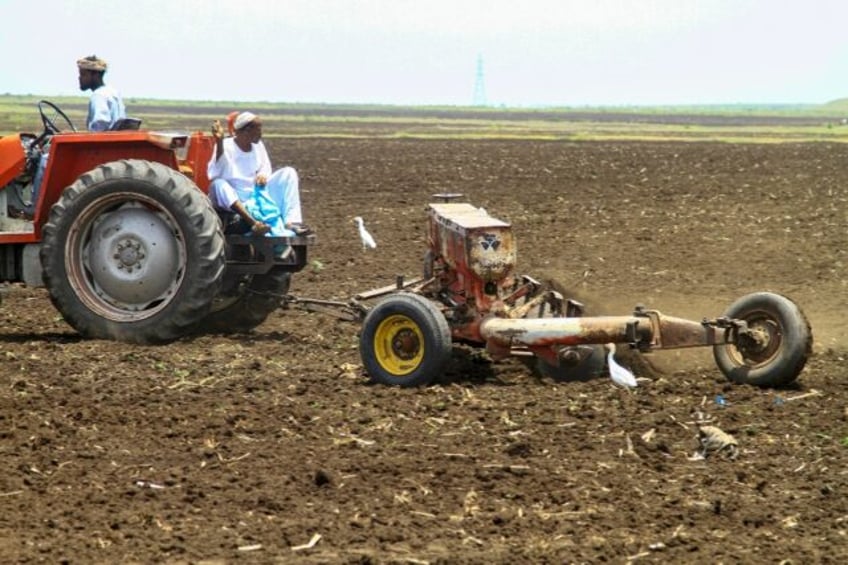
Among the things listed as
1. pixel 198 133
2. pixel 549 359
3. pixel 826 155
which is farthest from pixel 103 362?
pixel 826 155

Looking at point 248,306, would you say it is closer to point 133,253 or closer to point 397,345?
point 133,253

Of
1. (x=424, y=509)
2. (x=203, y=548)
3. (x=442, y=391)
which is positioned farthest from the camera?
A: (x=442, y=391)

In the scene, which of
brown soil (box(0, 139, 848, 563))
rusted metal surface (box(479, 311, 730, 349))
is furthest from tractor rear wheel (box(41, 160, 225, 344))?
rusted metal surface (box(479, 311, 730, 349))

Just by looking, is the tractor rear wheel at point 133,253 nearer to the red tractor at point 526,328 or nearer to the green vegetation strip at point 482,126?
the red tractor at point 526,328

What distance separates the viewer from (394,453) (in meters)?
6.75

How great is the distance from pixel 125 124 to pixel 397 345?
3.31 meters

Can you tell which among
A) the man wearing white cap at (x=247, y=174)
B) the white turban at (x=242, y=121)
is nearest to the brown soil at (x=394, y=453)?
the man wearing white cap at (x=247, y=174)

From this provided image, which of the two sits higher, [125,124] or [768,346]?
[125,124]

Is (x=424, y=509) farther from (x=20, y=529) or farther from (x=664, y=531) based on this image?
(x=20, y=529)

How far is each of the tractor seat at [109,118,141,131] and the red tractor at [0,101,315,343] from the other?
12.5 inches

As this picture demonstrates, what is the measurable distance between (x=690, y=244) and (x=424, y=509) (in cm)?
992

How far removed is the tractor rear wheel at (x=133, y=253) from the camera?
381 inches

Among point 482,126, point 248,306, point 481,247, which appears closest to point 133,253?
point 248,306

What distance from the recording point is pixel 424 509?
5875mm
